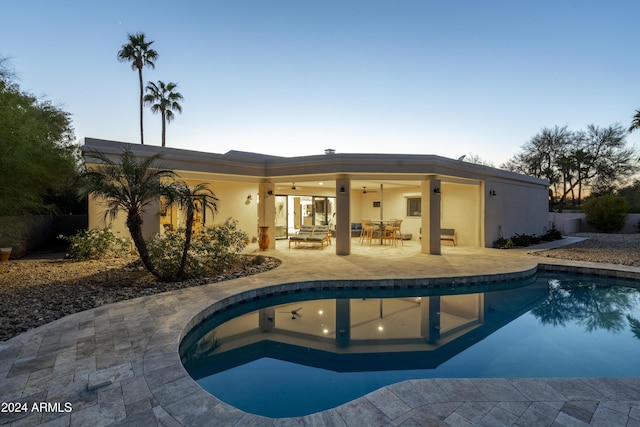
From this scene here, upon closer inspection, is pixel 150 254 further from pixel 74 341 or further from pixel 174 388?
pixel 174 388

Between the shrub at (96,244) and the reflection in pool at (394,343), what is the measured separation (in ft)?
19.8

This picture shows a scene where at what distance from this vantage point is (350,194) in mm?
12117

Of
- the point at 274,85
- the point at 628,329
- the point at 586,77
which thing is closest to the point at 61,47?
the point at 274,85

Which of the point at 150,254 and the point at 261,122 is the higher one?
the point at 261,122

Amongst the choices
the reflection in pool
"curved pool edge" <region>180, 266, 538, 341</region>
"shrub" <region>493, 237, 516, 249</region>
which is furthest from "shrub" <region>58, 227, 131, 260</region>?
"shrub" <region>493, 237, 516, 249</region>

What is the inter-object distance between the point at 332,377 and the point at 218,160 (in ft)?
27.0

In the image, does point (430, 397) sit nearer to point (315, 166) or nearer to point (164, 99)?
point (315, 166)

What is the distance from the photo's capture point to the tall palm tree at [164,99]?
21656mm

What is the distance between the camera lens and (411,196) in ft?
50.2

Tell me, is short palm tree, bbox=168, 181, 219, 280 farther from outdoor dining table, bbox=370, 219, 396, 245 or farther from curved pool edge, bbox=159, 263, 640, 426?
outdoor dining table, bbox=370, 219, 396, 245

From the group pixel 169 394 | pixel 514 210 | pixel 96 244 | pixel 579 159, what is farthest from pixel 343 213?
pixel 579 159

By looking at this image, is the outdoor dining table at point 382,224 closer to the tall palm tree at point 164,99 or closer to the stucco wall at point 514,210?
the stucco wall at point 514,210

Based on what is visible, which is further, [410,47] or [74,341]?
[410,47]

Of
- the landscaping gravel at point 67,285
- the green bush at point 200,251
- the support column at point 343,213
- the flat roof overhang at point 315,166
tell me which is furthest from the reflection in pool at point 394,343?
the flat roof overhang at point 315,166
